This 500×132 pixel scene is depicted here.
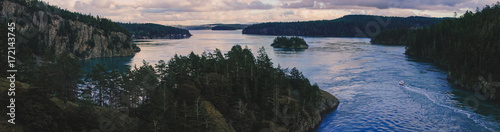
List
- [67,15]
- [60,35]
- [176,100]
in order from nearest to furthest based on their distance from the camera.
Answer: [176,100] < [60,35] < [67,15]

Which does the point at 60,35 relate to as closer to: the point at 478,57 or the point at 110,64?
the point at 110,64

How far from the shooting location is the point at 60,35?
15362 centimetres

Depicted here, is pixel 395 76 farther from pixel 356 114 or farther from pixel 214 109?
pixel 214 109

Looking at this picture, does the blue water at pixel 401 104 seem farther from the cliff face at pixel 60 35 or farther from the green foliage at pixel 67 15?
the green foliage at pixel 67 15

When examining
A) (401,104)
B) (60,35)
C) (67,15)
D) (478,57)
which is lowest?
(401,104)

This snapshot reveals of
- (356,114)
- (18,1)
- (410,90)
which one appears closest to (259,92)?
(356,114)

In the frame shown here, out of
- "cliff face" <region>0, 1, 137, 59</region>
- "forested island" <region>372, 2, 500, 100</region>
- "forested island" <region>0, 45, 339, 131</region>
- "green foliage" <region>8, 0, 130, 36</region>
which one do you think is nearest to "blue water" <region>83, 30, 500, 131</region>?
"forested island" <region>372, 2, 500, 100</region>

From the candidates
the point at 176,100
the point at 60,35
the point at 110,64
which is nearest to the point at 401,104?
the point at 176,100

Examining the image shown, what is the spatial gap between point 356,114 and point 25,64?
167ft

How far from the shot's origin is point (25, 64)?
156ft

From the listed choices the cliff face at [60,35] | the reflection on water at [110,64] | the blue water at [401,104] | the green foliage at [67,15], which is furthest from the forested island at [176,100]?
the green foliage at [67,15]

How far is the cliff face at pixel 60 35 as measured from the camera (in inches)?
5378

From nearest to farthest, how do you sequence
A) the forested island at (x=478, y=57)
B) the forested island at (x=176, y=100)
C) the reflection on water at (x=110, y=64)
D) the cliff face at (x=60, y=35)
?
the forested island at (x=176, y=100)
the forested island at (x=478, y=57)
the reflection on water at (x=110, y=64)
the cliff face at (x=60, y=35)

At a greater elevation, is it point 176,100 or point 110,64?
point 176,100
